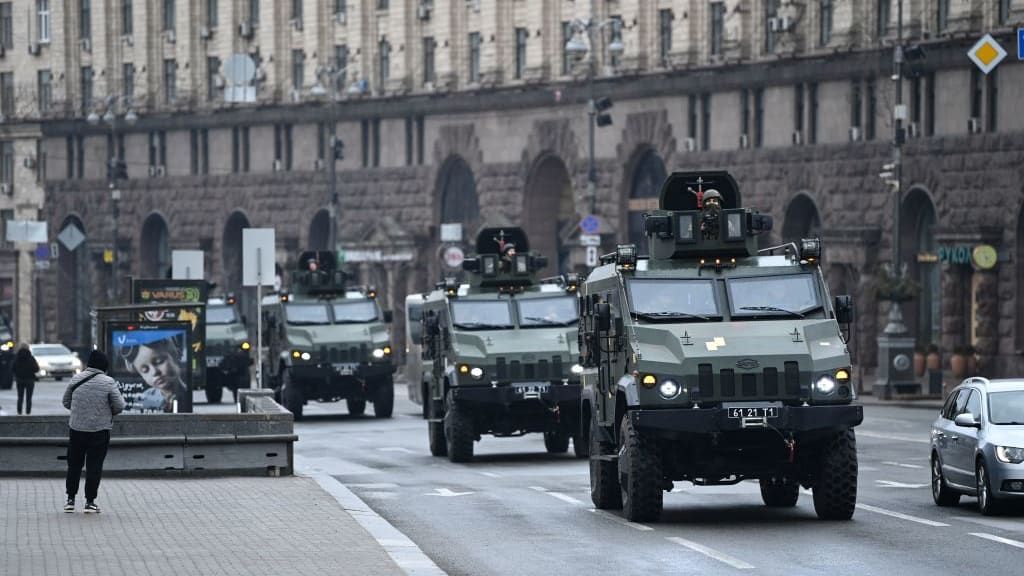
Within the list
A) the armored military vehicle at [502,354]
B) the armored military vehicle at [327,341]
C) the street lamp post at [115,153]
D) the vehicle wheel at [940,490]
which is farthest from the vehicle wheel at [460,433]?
the street lamp post at [115,153]

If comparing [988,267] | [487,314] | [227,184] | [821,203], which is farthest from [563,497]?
[227,184]

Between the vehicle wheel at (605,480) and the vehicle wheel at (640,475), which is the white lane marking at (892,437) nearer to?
the vehicle wheel at (605,480)

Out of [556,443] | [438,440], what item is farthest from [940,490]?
[438,440]

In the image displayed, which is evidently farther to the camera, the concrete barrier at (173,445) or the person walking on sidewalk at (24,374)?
the person walking on sidewalk at (24,374)

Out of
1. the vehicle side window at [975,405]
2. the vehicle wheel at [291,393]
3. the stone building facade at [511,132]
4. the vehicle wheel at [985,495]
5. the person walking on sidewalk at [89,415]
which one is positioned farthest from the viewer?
the stone building facade at [511,132]

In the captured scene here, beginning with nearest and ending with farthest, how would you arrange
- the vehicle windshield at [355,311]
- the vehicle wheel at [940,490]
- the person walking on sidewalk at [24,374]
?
the vehicle wheel at [940,490] → the vehicle windshield at [355,311] → the person walking on sidewalk at [24,374]

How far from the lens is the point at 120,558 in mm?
17422

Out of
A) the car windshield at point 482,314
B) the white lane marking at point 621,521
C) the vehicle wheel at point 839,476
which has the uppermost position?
the car windshield at point 482,314

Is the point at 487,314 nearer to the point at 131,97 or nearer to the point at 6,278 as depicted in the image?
the point at 131,97

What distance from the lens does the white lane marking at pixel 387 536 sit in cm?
1716

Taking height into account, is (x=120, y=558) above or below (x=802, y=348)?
below

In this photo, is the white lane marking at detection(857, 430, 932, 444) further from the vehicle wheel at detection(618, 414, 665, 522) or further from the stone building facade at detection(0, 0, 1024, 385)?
the stone building facade at detection(0, 0, 1024, 385)

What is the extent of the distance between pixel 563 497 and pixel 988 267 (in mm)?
29792

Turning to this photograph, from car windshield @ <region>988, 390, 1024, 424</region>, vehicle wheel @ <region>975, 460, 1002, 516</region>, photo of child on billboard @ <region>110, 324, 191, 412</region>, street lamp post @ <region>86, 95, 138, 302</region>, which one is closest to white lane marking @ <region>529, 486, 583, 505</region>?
vehicle wheel @ <region>975, 460, 1002, 516</region>
